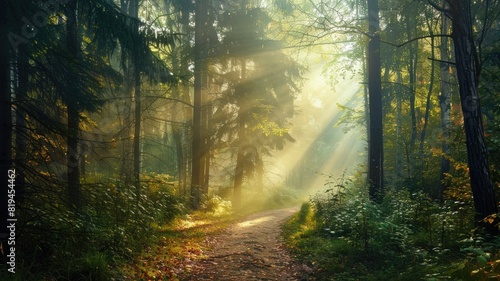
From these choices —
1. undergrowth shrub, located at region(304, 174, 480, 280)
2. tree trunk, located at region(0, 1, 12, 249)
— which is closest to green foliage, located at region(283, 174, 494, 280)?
undergrowth shrub, located at region(304, 174, 480, 280)

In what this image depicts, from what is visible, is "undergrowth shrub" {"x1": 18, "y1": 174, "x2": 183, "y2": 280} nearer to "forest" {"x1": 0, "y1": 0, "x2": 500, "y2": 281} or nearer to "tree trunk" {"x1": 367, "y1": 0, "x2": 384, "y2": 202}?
"forest" {"x1": 0, "y1": 0, "x2": 500, "y2": 281}

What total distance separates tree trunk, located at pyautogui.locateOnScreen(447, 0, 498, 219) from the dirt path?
11.9 feet

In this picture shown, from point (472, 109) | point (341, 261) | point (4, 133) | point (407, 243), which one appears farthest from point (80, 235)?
point (472, 109)

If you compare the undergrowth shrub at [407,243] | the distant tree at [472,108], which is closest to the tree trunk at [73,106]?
the undergrowth shrub at [407,243]

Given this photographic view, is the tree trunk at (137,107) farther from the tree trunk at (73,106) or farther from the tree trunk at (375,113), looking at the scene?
the tree trunk at (375,113)

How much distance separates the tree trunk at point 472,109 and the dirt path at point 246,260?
362cm

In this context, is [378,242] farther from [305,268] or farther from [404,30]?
[404,30]

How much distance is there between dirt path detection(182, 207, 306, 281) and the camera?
7152 millimetres

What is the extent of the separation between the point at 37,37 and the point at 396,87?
18283mm

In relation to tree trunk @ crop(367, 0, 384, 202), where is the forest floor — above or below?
below

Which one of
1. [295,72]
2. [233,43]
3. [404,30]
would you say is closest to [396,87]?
[404,30]

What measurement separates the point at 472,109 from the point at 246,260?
220 inches

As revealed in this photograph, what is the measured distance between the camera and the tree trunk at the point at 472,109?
20.3 feet

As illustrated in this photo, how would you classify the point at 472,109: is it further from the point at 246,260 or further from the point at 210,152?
the point at 210,152
